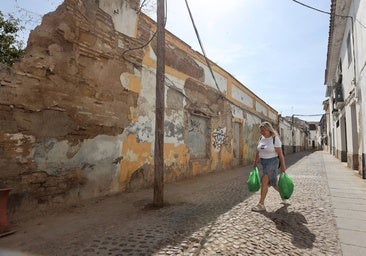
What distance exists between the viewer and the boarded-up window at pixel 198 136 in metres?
8.03

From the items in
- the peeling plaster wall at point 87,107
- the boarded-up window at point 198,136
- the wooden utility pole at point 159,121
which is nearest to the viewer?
the peeling plaster wall at point 87,107

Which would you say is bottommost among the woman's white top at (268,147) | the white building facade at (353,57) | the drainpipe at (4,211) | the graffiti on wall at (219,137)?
the drainpipe at (4,211)

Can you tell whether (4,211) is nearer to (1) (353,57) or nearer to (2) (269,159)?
(2) (269,159)

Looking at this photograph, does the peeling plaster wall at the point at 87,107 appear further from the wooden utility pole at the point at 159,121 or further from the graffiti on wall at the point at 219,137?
the graffiti on wall at the point at 219,137

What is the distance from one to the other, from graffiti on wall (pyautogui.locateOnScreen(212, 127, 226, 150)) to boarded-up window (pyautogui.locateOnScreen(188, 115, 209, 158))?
51 centimetres

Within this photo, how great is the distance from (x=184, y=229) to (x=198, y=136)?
5.42 meters

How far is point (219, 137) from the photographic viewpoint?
966 cm

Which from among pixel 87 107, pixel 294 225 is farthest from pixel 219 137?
pixel 294 225

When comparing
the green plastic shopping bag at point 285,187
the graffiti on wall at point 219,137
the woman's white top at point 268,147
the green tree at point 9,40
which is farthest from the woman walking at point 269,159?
the green tree at point 9,40

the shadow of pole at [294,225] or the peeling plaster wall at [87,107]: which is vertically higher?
the peeling plaster wall at [87,107]

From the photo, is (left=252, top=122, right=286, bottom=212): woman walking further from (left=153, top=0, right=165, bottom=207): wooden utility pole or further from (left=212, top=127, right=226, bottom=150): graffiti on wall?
(left=212, top=127, right=226, bottom=150): graffiti on wall

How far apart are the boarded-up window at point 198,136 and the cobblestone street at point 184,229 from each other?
129 inches

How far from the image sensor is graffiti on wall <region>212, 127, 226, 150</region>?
931cm

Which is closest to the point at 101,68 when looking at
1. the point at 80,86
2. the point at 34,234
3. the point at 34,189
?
the point at 80,86
